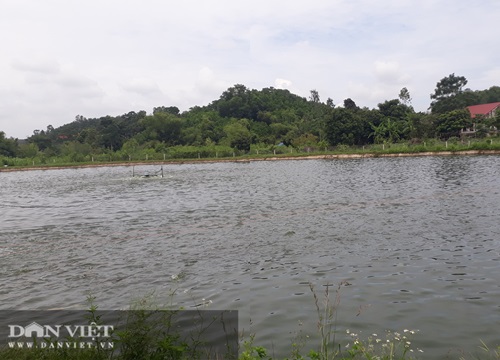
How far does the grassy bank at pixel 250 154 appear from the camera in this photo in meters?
52.9

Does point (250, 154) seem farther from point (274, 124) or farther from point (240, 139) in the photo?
point (274, 124)

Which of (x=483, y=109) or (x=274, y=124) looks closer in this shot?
(x=483, y=109)

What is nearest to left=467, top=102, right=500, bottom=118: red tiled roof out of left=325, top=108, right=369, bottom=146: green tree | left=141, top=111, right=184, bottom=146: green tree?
left=325, top=108, right=369, bottom=146: green tree

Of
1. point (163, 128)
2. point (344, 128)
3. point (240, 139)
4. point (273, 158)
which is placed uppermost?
point (163, 128)

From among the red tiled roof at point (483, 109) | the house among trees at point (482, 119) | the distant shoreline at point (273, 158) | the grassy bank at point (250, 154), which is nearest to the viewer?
the distant shoreline at point (273, 158)

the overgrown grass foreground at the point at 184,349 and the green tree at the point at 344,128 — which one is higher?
the green tree at the point at 344,128

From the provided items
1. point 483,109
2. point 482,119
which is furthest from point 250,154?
point 483,109

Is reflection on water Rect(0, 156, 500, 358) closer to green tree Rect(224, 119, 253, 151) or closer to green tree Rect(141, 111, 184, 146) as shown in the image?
green tree Rect(224, 119, 253, 151)

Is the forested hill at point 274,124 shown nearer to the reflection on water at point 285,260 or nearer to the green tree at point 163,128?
the green tree at point 163,128

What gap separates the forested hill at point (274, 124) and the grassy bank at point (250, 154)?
5612 millimetres

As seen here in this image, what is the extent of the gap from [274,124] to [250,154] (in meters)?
27.8

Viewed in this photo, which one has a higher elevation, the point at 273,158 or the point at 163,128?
the point at 163,128

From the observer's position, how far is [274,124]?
318ft

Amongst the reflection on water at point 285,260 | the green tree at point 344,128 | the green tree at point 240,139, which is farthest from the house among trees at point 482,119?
the reflection on water at point 285,260
